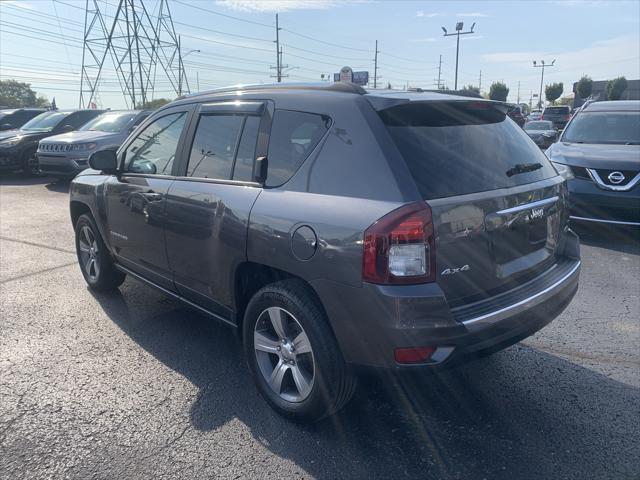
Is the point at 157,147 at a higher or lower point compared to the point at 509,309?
higher

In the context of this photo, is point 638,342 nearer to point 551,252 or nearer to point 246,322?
point 551,252

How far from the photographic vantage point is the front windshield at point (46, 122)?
14367 millimetres

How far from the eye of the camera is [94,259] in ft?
16.8

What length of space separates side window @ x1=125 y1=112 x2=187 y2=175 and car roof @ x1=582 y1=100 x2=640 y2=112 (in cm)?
723

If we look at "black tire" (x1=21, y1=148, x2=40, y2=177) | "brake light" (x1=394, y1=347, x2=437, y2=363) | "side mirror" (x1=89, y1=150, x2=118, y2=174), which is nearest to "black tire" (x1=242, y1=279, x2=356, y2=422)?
"brake light" (x1=394, y1=347, x2=437, y2=363)

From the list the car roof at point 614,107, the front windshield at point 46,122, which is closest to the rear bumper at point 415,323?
the car roof at point 614,107

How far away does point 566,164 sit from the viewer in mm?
7023

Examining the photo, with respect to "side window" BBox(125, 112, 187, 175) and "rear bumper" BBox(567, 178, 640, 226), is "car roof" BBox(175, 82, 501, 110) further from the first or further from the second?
"rear bumper" BBox(567, 178, 640, 226)

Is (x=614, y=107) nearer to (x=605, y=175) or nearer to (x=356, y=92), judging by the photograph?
(x=605, y=175)

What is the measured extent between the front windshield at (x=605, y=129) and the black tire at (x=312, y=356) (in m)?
6.65

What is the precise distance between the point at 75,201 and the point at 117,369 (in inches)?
86.7

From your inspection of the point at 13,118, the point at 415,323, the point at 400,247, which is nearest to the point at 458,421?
the point at 415,323

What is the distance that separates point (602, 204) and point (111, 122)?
11.0 m

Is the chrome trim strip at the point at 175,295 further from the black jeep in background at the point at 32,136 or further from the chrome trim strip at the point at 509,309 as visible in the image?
the black jeep in background at the point at 32,136
